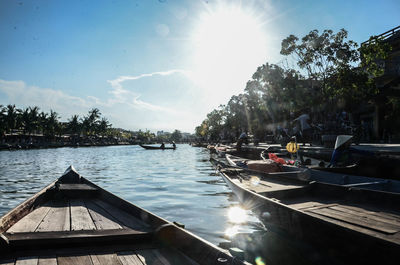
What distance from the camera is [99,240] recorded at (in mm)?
3393

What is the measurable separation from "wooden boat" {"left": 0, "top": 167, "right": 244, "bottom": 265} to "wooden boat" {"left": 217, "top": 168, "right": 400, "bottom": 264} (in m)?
1.59

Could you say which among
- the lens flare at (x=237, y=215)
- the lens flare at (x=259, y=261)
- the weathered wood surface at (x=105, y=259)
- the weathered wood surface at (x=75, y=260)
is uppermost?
the weathered wood surface at (x=75, y=260)

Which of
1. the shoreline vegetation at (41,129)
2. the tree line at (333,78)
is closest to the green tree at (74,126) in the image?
the shoreline vegetation at (41,129)

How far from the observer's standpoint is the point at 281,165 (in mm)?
9281

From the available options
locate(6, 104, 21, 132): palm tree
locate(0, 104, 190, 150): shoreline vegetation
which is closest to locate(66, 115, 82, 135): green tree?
locate(0, 104, 190, 150): shoreline vegetation

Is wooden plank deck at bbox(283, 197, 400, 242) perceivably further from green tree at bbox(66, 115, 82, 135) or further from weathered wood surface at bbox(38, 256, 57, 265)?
green tree at bbox(66, 115, 82, 135)

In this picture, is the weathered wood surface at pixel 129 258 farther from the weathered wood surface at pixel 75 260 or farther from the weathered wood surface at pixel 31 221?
the weathered wood surface at pixel 31 221

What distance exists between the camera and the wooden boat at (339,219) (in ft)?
9.81

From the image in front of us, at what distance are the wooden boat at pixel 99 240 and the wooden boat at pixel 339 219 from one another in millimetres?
1591

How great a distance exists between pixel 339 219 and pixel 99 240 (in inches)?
141

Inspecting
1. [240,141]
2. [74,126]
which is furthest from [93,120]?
[240,141]

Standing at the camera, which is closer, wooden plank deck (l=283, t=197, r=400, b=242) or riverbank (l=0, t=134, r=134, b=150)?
wooden plank deck (l=283, t=197, r=400, b=242)

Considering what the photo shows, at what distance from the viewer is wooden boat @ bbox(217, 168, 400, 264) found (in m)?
2.99

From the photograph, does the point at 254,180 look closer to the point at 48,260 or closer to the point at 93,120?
the point at 48,260
